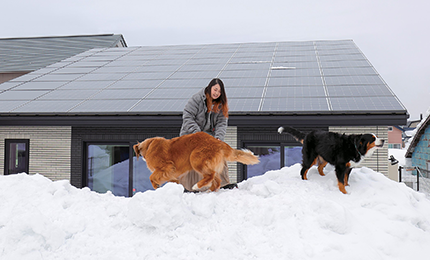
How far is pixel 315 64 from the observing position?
11094mm

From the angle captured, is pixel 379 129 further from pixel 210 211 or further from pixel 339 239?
pixel 210 211

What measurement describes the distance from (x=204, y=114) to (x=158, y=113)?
140 inches

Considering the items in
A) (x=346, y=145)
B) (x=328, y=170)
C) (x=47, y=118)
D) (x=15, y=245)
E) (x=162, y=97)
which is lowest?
(x=15, y=245)

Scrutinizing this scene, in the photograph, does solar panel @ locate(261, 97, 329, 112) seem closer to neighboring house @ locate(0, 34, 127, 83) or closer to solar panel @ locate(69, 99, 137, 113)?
solar panel @ locate(69, 99, 137, 113)

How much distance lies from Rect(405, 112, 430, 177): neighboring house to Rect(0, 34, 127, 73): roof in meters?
19.4

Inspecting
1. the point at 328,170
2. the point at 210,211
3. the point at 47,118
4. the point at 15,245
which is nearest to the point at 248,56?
the point at 47,118

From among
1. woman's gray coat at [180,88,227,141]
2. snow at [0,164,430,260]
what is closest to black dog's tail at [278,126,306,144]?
woman's gray coat at [180,88,227,141]

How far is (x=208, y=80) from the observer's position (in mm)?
9773

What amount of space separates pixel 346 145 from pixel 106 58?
12073 millimetres

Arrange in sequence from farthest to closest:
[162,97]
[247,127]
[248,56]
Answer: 1. [248,56]
2. [162,97]
3. [247,127]

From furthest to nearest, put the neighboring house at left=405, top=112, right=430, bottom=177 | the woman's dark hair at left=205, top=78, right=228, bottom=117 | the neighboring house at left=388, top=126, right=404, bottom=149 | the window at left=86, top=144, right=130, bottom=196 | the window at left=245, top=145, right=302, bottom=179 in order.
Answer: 1. the neighboring house at left=388, top=126, right=404, bottom=149
2. the neighboring house at left=405, top=112, right=430, bottom=177
3. the window at left=86, top=144, right=130, bottom=196
4. the window at left=245, top=145, right=302, bottom=179
5. the woman's dark hair at left=205, top=78, right=228, bottom=117

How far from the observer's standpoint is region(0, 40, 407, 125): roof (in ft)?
25.2

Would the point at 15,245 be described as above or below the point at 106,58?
below

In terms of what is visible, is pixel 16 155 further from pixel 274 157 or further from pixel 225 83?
pixel 274 157
